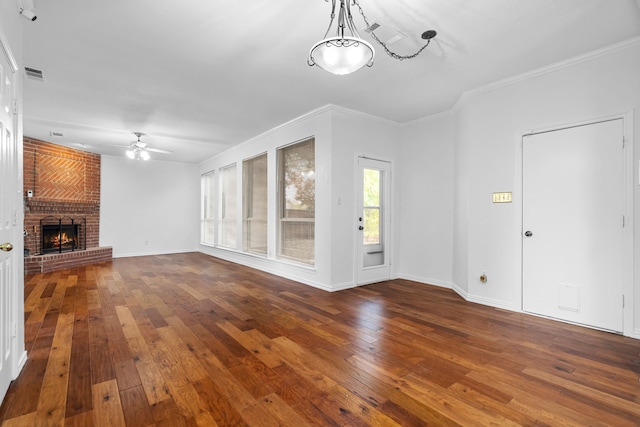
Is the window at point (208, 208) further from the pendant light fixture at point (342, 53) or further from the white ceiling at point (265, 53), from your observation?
the pendant light fixture at point (342, 53)

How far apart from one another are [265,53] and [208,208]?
636 centimetres

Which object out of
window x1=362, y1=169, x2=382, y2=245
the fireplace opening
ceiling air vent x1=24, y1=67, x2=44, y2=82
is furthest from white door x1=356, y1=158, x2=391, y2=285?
the fireplace opening

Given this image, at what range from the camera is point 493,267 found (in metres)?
3.71

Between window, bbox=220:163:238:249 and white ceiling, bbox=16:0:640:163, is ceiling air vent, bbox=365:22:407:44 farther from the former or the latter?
window, bbox=220:163:238:249

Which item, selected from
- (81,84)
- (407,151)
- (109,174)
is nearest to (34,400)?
(81,84)

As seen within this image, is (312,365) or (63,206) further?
(63,206)

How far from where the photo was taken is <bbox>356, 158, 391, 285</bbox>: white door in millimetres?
4801

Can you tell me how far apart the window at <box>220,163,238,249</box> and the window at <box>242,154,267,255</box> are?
0.49 metres

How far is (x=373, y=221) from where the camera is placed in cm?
502

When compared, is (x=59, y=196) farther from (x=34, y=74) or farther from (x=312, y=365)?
(x=312, y=365)

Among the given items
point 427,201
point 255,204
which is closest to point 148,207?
point 255,204

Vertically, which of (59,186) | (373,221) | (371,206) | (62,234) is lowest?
(62,234)

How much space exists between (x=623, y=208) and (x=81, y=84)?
5.95 m

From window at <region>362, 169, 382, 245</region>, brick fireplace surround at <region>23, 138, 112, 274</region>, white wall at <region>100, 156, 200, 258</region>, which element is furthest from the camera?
white wall at <region>100, 156, 200, 258</region>
